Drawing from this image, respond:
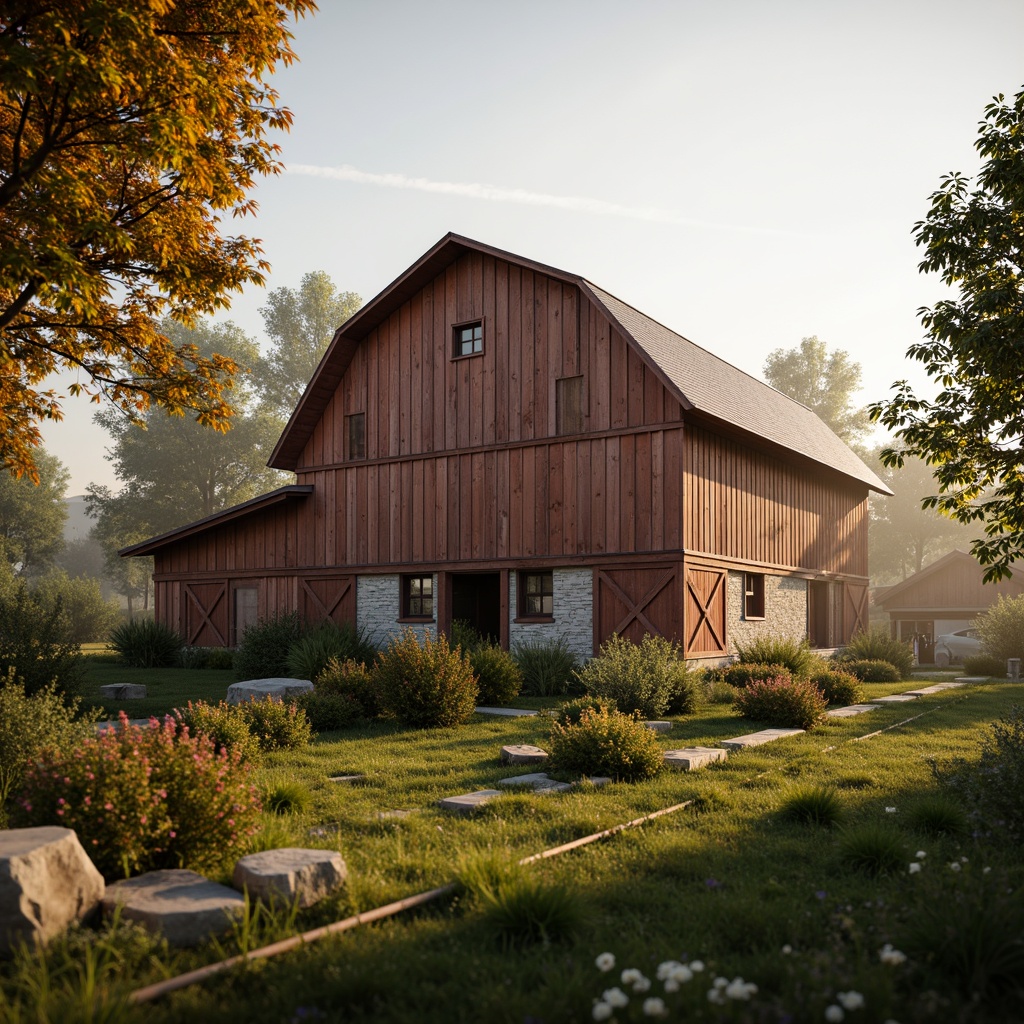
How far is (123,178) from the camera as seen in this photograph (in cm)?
1116

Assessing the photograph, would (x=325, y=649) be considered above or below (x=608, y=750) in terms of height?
above

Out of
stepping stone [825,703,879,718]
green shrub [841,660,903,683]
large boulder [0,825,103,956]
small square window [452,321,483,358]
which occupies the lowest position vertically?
green shrub [841,660,903,683]

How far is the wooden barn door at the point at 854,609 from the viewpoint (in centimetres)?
2906

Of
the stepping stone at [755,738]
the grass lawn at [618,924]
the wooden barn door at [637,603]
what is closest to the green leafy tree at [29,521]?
the wooden barn door at [637,603]

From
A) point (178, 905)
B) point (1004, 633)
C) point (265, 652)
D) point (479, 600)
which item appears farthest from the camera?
point (1004, 633)

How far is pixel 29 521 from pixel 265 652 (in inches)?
1696

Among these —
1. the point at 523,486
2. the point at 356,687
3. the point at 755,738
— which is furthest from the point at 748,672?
the point at 356,687

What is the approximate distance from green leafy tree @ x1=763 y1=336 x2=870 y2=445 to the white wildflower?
54.2 meters

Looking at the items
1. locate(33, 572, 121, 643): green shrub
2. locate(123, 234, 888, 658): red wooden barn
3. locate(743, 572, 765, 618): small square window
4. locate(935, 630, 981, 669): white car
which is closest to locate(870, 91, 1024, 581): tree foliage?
locate(123, 234, 888, 658): red wooden barn

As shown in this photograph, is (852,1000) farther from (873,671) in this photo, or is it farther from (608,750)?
(873,671)

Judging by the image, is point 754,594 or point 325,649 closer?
point 325,649

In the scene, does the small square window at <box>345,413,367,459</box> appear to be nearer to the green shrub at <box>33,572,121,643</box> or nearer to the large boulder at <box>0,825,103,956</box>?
the large boulder at <box>0,825,103,956</box>

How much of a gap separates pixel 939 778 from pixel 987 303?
5.12 m

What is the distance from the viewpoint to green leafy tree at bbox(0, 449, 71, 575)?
181ft
